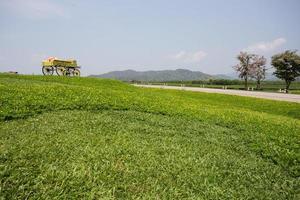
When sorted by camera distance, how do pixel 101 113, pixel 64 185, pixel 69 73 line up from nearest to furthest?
pixel 64 185, pixel 101 113, pixel 69 73

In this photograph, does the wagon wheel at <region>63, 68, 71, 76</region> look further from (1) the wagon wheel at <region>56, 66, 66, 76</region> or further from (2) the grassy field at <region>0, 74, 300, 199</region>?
(2) the grassy field at <region>0, 74, 300, 199</region>

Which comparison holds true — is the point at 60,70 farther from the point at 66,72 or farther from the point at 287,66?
the point at 287,66

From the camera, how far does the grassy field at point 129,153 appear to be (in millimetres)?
6164

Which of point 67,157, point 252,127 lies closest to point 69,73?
point 252,127

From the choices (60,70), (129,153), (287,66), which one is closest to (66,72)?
(60,70)

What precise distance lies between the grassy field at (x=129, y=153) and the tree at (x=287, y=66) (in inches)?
2185

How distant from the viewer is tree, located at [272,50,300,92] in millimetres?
62438

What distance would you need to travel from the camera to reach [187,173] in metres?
7.42

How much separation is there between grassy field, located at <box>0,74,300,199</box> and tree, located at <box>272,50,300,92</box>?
5550cm

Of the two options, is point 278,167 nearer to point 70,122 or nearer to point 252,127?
point 252,127

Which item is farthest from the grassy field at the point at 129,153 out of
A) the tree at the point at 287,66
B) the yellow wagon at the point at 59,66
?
the tree at the point at 287,66

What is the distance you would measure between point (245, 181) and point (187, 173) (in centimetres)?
160

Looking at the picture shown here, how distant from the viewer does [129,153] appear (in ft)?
26.2

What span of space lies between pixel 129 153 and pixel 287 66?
2546 inches
